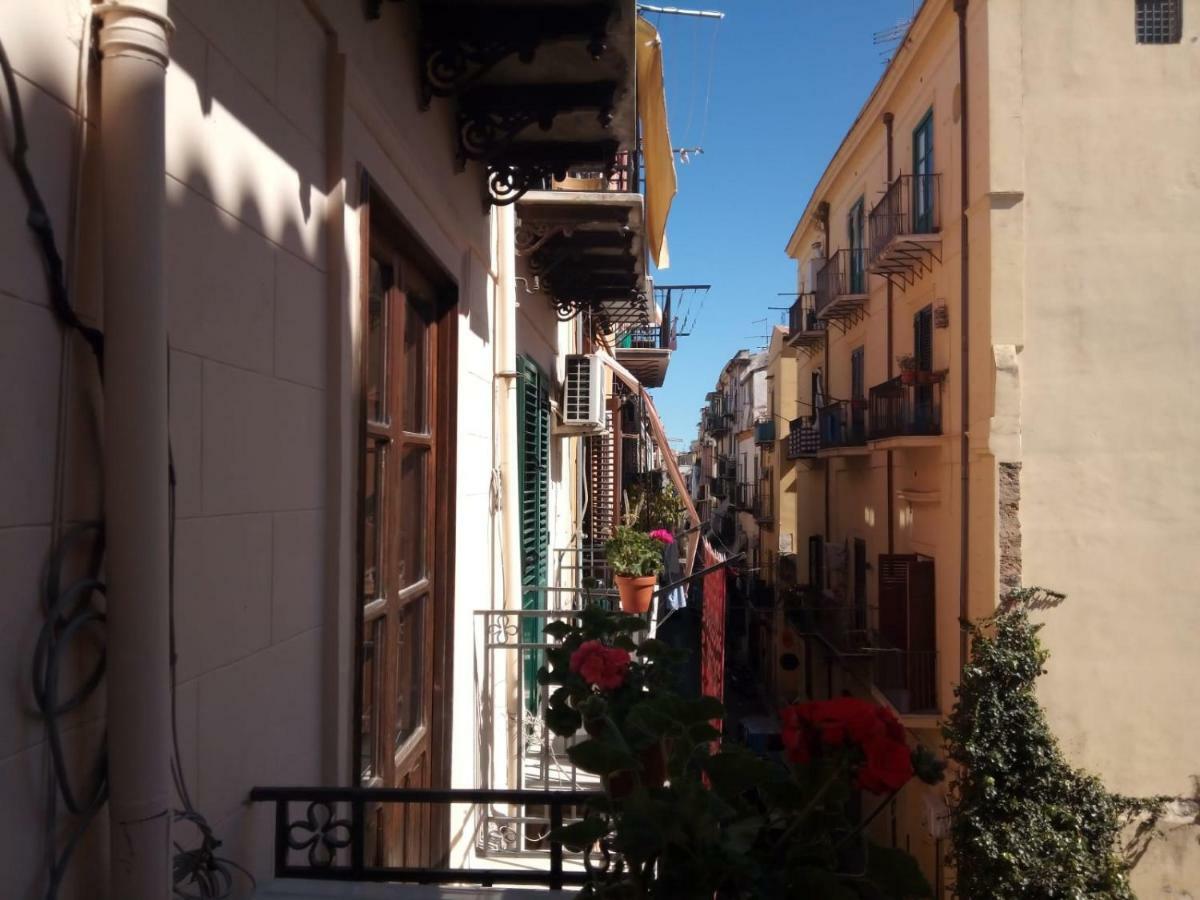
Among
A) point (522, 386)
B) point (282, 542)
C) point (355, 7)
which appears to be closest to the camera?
point (282, 542)

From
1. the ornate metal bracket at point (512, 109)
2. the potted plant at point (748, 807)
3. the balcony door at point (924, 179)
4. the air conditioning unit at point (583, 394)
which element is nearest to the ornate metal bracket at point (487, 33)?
the ornate metal bracket at point (512, 109)

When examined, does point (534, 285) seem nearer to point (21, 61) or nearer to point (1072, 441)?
point (21, 61)

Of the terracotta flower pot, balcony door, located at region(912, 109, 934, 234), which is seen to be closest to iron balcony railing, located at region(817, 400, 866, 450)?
balcony door, located at region(912, 109, 934, 234)

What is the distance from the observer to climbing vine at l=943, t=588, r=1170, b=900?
407 inches

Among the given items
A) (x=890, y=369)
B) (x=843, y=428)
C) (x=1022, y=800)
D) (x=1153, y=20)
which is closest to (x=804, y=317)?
(x=843, y=428)

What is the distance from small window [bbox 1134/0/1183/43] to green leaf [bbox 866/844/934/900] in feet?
43.0

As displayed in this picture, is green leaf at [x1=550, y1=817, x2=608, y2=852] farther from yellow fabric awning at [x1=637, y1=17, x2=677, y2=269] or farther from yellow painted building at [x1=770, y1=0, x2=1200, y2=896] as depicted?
yellow painted building at [x1=770, y1=0, x2=1200, y2=896]

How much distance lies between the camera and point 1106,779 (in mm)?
11227

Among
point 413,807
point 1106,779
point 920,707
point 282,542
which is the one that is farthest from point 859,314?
point 282,542

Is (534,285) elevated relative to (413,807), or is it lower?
elevated

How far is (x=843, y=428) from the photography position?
1816 centimetres

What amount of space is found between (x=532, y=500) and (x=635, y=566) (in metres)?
1.16

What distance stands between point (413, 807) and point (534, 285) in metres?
4.39

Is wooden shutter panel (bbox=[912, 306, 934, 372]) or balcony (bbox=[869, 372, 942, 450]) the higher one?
wooden shutter panel (bbox=[912, 306, 934, 372])
